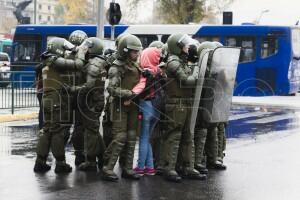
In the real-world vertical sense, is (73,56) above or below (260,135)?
above

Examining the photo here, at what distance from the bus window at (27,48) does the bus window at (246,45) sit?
8.49 m

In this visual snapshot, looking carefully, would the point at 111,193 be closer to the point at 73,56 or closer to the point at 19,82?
the point at 73,56

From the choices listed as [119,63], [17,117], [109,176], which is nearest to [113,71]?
[119,63]

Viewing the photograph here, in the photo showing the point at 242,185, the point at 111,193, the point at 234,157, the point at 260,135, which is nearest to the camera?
the point at 111,193

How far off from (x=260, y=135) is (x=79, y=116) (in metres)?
5.68

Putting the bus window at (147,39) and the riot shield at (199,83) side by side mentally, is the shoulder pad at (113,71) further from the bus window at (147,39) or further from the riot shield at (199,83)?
the bus window at (147,39)

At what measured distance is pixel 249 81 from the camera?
80.8 ft

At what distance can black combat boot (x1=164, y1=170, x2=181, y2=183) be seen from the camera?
8242 mm

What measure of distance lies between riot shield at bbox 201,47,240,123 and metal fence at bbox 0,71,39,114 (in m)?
8.13

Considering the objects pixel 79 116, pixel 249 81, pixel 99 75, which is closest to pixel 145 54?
pixel 99 75

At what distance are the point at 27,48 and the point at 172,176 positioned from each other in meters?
20.8

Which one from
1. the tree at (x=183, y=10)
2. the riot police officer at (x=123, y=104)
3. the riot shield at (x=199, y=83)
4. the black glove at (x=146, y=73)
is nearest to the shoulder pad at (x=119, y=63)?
the riot police officer at (x=123, y=104)

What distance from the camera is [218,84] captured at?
8.88 metres

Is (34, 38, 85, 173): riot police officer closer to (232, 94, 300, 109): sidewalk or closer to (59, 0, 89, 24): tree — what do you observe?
(232, 94, 300, 109): sidewalk
